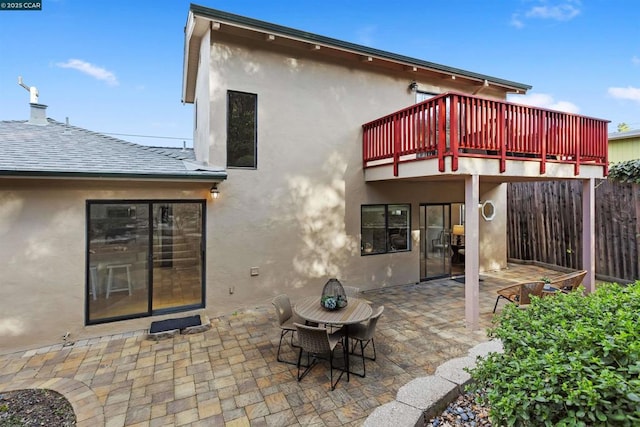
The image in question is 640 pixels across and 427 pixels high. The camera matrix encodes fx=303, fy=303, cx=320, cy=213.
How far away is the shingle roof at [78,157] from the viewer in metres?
4.66

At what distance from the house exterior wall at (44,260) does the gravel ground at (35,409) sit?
1576 mm

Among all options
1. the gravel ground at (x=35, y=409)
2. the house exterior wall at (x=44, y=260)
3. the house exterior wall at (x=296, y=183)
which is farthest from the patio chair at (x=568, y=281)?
the house exterior wall at (x=44, y=260)

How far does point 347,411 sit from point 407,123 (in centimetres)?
505

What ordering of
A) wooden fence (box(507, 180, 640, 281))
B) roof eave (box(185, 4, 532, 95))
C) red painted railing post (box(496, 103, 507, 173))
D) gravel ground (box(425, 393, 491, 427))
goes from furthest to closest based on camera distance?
wooden fence (box(507, 180, 640, 281)), roof eave (box(185, 4, 532, 95)), red painted railing post (box(496, 103, 507, 173)), gravel ground (box(425, 393, 491, 427))

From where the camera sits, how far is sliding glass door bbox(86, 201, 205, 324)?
5383mm

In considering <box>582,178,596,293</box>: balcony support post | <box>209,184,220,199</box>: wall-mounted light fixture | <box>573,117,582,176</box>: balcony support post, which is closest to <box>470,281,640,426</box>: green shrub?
<box>209,184,220,199</box>: wall-mounted light fixture

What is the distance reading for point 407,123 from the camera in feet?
20.0

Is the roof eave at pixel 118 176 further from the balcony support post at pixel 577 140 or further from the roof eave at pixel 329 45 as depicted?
the balcony support post at pixel 577 140

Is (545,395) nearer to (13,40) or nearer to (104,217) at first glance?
(104,217)

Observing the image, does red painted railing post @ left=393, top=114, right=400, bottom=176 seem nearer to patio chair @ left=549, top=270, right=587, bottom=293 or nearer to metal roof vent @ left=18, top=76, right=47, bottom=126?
patio chair @ left=549, top=270, right=587, bottom=293

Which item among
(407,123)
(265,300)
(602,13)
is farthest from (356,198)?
(602,13)

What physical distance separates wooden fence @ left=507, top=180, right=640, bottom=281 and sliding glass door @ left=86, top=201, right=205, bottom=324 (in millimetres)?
10132

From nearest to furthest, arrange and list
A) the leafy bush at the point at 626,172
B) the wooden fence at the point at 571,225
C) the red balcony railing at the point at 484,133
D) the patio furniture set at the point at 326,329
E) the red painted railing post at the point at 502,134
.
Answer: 1. the patio furniture set at the point at 326,329
2. the red balcony railing at the point at 484,133
3. the red painted railing post at the point at 502,134
4. the leafy bush at the point at 626,172
5. the wooden fence at the point at 571,225

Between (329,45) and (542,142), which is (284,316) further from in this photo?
(542,142)
